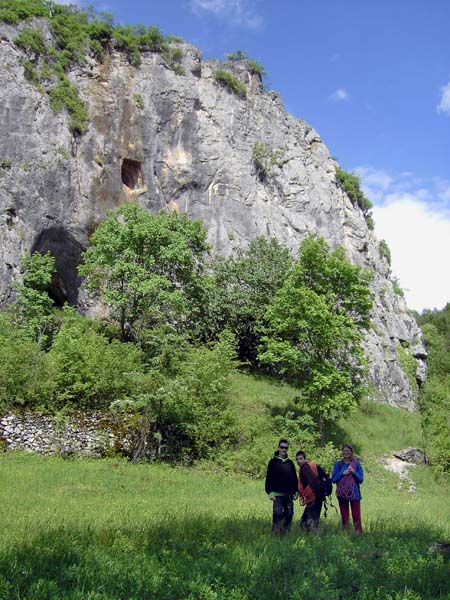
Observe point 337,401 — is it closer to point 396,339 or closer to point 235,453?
point 235,453

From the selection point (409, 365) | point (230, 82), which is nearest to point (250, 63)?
point (230, 82)

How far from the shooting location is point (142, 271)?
86.7 feet

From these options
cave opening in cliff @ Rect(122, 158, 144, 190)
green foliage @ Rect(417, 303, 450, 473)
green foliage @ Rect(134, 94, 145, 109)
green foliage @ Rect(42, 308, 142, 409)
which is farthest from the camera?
green foliage @ Rect(134, 94, 145, 109)

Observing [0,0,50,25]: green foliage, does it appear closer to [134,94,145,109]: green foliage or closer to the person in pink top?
[134,94,145,109]: green foliage

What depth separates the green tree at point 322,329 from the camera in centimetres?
2298

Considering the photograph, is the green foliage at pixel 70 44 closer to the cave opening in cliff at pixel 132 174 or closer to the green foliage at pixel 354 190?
the cave opening in cliff at pixel 132 174

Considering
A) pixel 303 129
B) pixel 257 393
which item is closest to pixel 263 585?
pixel 257 393

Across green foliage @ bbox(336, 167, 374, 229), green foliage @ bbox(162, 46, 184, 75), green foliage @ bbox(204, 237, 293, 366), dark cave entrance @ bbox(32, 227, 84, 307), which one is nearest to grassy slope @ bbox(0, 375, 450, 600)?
green foliage @ bbox(204, 237, 293, 366)

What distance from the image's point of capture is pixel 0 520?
8.21 meters

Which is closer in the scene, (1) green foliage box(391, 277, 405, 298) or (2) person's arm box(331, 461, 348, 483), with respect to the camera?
(2) person's arm box(331, 461, 348, 483)

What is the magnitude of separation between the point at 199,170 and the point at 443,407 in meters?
26.2

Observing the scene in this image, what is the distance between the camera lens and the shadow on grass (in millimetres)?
4883

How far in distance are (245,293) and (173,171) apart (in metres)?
13.4

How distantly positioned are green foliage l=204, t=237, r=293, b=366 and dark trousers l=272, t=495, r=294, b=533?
916 inches
